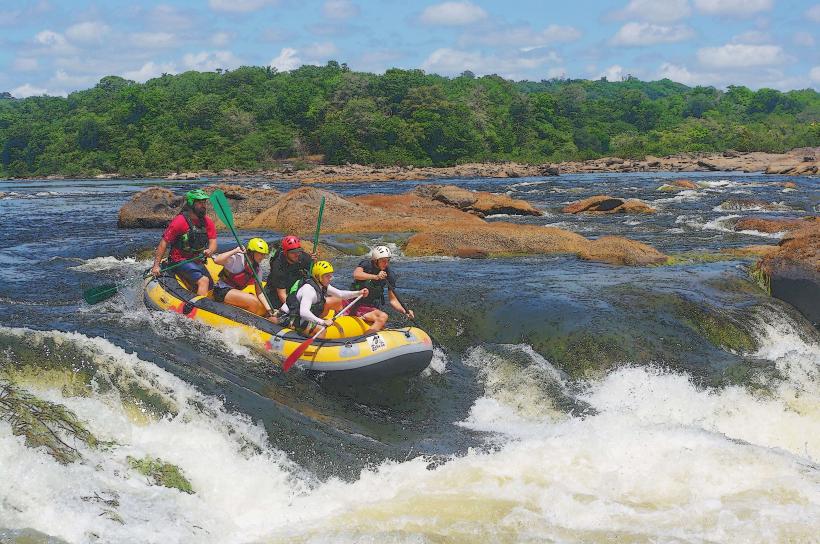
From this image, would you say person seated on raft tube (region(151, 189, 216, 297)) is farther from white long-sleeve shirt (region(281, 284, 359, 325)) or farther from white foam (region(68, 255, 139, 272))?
white foam (region(68, 255, 139, 272))

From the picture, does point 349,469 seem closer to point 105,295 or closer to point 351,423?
point 351,423

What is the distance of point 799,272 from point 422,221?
9.34 meters

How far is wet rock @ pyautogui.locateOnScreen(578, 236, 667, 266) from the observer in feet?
47.6

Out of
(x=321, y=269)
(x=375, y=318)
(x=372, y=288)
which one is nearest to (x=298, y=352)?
(x=321, y=269)

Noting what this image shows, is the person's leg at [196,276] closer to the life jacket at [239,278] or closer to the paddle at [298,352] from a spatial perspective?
the life jacket at [239,278]

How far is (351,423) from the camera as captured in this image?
26.8 feet

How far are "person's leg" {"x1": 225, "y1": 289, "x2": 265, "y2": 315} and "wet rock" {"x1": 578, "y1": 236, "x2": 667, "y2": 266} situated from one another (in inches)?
285

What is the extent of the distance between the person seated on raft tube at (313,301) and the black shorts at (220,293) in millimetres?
1039

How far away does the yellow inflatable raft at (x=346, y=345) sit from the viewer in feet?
28.3

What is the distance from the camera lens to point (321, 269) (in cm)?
923

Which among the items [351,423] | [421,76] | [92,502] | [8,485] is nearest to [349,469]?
[351,423]

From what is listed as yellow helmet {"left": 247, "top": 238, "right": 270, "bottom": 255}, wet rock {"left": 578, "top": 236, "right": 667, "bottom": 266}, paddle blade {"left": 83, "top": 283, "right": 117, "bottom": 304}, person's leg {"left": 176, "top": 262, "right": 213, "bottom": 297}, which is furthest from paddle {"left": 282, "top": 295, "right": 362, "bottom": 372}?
wet rock {"left": 578, "top": 236, "right": 667, "bottom": 266}

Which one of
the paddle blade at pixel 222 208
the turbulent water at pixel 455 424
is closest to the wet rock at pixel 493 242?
the turbulent water at pixel 455 424

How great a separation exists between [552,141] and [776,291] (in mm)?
77875
